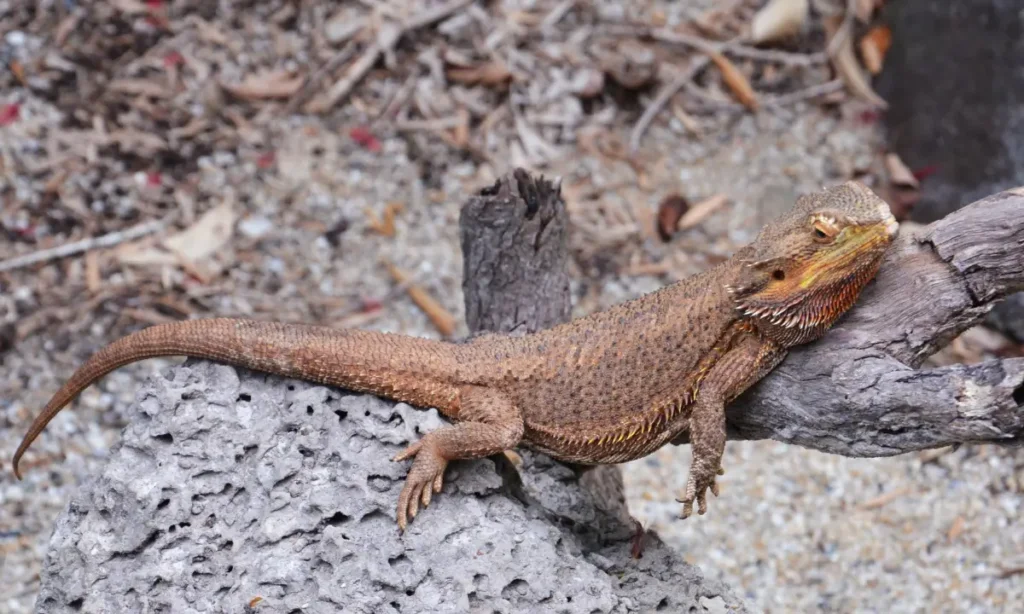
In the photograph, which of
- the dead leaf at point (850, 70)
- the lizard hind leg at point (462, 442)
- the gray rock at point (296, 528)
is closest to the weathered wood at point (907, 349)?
the gray rock at point (296, 528)

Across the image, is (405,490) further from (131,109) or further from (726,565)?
(131,109)

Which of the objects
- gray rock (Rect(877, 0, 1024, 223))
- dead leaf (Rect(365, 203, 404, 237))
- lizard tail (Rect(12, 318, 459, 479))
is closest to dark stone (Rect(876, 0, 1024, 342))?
gray rock (Rect(877, 0, 1024, 223))

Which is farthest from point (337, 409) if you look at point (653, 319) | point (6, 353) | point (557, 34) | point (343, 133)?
point (557, 34)

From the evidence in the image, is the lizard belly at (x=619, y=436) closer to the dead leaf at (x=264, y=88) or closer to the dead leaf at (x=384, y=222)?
the dead leaf at (x=384, y=222)

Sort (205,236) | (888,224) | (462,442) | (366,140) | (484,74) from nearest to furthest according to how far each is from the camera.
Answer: (888,224)
(462,442)
(205,236)
(366,140)
(484,74)

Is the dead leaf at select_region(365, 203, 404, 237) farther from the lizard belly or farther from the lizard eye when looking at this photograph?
the lizard eye

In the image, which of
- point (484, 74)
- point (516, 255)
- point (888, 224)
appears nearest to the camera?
point (888, 224)

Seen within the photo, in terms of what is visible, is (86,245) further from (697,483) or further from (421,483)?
(697,483)

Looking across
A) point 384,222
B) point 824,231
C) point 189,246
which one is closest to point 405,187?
point 384,222
